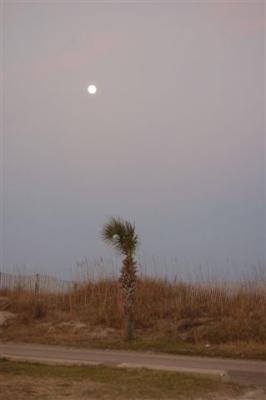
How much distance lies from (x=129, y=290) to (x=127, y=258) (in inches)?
40.9

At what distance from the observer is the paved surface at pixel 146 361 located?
47.0 ft

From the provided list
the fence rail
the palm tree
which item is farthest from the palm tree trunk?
the fence rail

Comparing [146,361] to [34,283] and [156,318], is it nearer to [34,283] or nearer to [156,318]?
[156,318]

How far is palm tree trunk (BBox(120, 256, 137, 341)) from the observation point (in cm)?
2072

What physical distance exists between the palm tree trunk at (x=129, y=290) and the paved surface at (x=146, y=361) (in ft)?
5.65

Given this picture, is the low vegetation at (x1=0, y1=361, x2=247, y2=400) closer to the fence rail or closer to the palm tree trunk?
the palm tree trunk

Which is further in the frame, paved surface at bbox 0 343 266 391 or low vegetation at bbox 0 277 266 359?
low vegetation at bbox 0 277 266 359

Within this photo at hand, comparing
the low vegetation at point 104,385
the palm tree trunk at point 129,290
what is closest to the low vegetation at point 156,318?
the palm tree trunk at point 129,290

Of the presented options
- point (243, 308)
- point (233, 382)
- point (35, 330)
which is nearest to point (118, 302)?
point (35, 330)

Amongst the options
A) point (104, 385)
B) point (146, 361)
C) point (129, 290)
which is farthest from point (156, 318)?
point (104, 385)

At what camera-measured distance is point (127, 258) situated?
2072 cm

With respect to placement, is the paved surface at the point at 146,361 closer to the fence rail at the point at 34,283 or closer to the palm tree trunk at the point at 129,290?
the palm tree trunk at the point at 129,290

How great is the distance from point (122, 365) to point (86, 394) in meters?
4.11

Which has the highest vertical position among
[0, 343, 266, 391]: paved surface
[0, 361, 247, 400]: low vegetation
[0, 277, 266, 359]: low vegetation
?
[0, 277, 266, 359]: low vegetation
